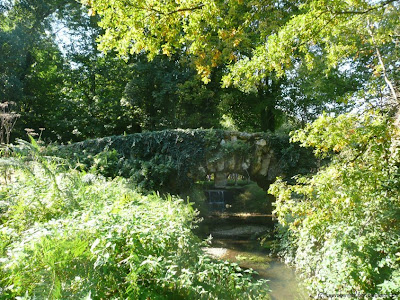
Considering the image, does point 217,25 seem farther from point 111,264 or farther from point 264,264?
point 264,264

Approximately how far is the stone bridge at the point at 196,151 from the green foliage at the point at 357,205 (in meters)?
5.80

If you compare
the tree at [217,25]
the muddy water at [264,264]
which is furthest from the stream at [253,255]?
the tree at [217,25]

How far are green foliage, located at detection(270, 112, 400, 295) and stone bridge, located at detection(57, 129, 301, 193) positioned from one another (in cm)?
580

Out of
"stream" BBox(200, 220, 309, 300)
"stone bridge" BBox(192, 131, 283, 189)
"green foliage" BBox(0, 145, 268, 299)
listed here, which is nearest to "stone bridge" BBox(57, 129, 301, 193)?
"stone bridge" BBox(192, 131, 283, 189)

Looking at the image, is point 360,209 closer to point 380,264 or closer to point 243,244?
point 380,264

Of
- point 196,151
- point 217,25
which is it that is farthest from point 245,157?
point 217,25

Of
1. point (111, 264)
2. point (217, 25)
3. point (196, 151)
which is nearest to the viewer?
point (111, 264)

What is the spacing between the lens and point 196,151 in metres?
10.6

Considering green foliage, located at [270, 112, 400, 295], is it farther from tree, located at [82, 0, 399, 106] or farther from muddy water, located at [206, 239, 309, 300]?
muddy water, located at [206, 239, 309, 300]

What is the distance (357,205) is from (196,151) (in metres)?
6.51

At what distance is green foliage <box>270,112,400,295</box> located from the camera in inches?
161

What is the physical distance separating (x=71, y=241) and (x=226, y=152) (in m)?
8.19

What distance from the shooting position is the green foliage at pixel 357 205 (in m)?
4.08

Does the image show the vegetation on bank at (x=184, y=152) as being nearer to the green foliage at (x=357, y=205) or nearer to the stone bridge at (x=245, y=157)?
the stone bridge at (x=245, y=157)
